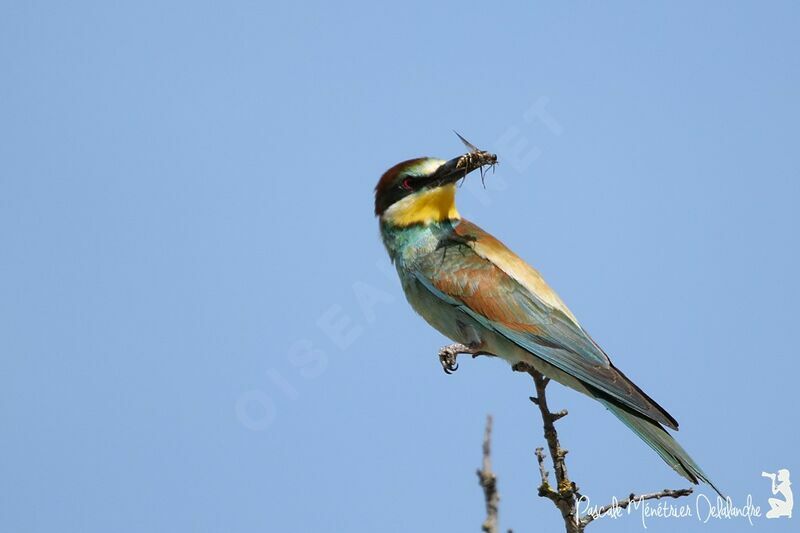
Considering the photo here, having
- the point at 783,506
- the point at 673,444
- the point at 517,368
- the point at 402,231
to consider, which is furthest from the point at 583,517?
the point at 402,231

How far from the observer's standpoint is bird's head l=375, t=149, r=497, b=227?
197 inches

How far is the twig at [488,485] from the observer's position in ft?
7.81

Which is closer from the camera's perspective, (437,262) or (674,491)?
(674,491)

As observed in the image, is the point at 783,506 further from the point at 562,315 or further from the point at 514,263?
the point at 514,263

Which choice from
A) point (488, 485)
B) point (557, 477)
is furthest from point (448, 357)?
point (488, 485)

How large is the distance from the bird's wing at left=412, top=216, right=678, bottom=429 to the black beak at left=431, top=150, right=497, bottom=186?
27 centimetres

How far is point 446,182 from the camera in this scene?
5.05m

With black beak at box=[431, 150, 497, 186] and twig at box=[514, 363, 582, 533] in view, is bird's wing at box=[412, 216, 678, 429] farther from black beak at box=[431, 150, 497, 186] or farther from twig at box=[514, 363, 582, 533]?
twig at box=[514, 363, 582, 533]

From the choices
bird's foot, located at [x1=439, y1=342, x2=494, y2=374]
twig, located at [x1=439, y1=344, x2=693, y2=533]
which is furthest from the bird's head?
twig, located at [x1=439, y1=344, x2=693, y2=533]

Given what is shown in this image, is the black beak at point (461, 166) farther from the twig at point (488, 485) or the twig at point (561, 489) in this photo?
the twig at point (488, 485)

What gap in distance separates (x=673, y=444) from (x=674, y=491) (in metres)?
0.73

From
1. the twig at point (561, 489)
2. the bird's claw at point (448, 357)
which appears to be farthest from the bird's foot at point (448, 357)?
the twig at point (561, 489)

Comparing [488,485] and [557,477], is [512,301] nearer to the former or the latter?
[557,477]

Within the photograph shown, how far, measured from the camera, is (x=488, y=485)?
2.49 meters
